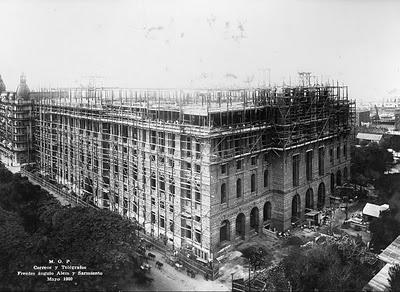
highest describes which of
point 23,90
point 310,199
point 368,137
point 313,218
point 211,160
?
point 23,90

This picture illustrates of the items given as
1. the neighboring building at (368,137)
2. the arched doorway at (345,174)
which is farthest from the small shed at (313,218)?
the neighboring building at (368,137)

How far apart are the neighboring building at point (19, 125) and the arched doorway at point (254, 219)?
4945cm

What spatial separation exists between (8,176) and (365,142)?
254 ft

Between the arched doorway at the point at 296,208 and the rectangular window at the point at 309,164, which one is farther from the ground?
the rectangular window at the point at 309,164

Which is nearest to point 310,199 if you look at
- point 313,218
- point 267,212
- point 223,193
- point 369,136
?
point 313,218

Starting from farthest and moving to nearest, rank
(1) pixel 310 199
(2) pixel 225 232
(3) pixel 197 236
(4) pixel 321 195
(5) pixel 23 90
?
(5) pixel 23 90, (4) pixel 321 195, (1) pixel 310 199, (2) pixel 225 232, (3) pixel 197 236

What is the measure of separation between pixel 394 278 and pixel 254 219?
2045 centimetres

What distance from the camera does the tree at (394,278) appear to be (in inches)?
1325

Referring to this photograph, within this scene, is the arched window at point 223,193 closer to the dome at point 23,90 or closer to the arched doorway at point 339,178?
the arched doorway at point 339,178

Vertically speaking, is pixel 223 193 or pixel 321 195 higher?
pixel 223 193

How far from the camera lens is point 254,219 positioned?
52.8 metres

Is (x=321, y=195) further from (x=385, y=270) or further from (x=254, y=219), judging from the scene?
(x=385, y=270)

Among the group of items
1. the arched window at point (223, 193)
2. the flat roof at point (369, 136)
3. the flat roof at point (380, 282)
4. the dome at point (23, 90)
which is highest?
the dome at point (23, 90)

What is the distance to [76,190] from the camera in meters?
67.2
